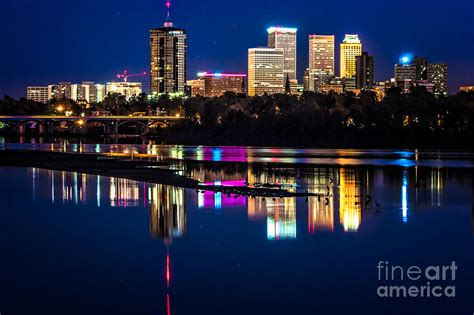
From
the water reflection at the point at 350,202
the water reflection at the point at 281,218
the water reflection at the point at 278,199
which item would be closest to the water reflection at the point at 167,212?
the water reflection at the point at 278,199

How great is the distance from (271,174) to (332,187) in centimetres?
928

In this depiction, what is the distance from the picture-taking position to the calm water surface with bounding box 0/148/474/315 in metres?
20.1

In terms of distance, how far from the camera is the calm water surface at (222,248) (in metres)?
20.1

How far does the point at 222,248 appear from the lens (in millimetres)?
26922

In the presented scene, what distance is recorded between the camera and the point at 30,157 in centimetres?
7844

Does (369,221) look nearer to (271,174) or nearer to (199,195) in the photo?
(199,195)

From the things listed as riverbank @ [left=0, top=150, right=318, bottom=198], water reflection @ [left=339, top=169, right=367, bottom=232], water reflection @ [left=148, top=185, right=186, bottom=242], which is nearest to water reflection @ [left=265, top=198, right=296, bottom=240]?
water reflection @ [left=339, top=169, right=367, bottom=232]

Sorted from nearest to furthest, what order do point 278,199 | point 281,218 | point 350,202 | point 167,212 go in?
point 281,218 → point 167,212 → point 350,202 → point 278,199

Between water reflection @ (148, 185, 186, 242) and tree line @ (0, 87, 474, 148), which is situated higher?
tree line @ (0, 87, 474, 148)

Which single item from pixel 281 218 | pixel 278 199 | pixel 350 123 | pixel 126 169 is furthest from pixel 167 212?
pixel 350 123

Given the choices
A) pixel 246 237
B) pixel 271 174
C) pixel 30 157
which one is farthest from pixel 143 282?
pixel 30 157

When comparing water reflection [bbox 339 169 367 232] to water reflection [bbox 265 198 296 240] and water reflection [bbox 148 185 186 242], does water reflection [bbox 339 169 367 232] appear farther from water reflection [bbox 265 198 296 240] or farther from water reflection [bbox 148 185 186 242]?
water reflection [bbox 148 185 186 242]

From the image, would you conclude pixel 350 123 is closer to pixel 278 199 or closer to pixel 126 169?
pixel 126 169

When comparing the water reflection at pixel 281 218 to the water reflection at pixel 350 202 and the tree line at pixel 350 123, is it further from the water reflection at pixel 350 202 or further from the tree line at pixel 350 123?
the tree line at pixel 350 123
